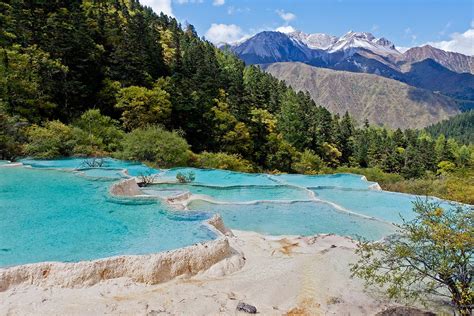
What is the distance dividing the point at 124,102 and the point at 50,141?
9080 mm

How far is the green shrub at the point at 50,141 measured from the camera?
21298mm

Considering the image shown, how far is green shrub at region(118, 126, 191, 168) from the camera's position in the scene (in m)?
23.7

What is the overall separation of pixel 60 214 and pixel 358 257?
8294mm

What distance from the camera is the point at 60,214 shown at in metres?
10.9

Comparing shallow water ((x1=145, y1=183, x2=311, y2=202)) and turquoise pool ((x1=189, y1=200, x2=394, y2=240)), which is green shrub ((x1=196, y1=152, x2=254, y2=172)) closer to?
shallow water ((x1=145, y1=183, x2=311, y2=202))

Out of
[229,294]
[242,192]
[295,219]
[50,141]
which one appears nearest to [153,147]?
[50,141]

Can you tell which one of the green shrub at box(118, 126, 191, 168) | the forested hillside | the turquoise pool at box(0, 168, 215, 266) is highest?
the forested hillside

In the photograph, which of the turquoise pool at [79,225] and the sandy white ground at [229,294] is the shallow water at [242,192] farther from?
the sandy white ground at [229,294]

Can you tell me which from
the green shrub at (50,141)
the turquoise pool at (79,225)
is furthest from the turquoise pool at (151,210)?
the green shrub at (50,141)

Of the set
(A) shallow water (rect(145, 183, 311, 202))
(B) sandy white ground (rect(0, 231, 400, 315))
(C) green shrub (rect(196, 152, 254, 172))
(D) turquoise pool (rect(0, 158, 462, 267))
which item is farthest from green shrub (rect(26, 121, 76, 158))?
(B) sandy white ground (rect(0, 231, 400, 315))

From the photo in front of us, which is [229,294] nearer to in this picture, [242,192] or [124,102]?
[242,192]

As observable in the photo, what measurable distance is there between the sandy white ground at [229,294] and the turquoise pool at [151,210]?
3.81ft

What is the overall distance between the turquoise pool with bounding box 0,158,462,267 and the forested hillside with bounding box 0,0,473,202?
108 inches

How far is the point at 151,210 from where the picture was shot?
1219 centimetres
